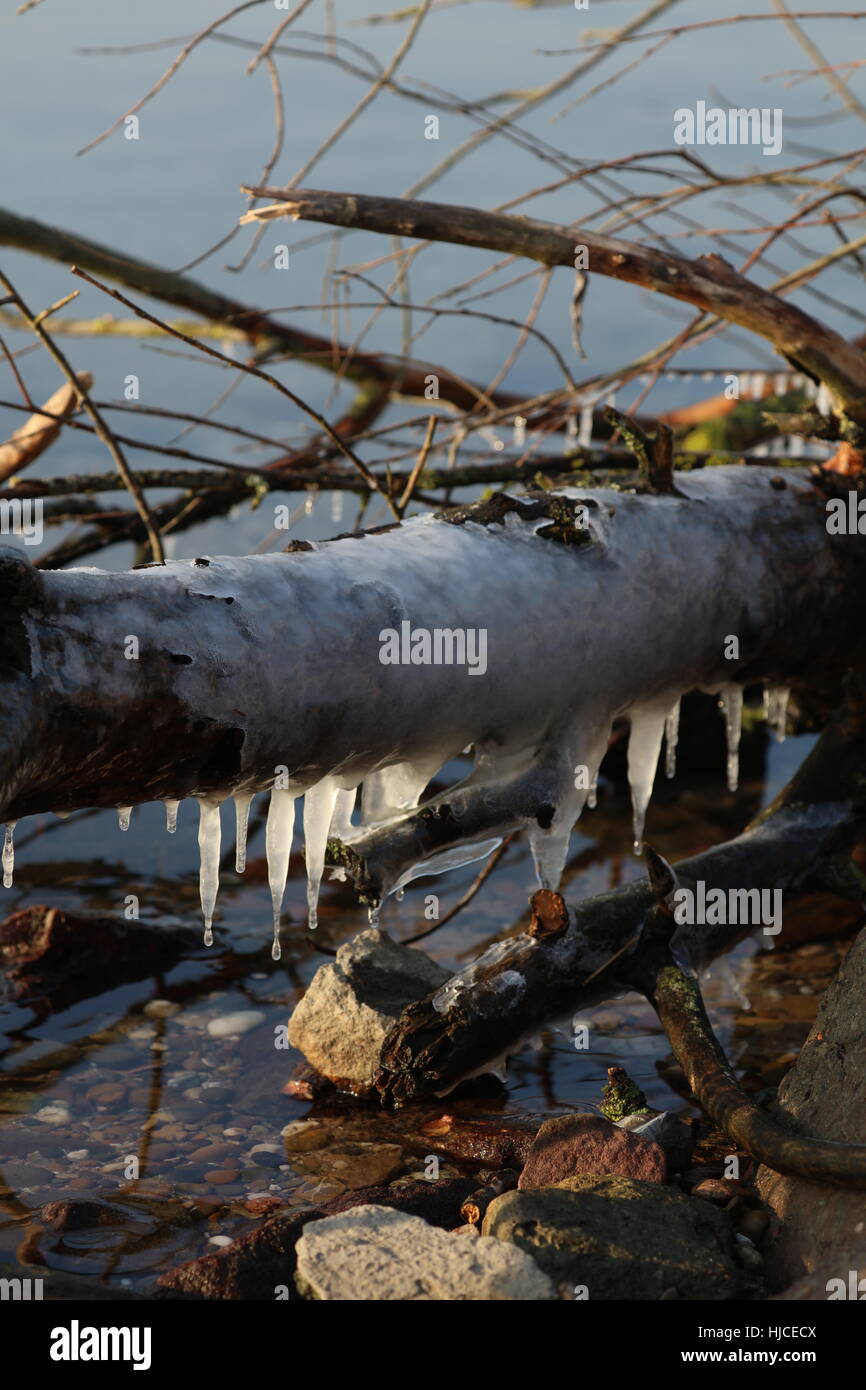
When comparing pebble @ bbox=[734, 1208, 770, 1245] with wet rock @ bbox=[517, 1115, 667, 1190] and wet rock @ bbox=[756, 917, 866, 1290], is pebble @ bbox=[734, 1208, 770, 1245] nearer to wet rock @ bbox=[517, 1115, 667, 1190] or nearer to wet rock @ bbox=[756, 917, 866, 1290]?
wet rock @ bbox=[756, 917, 866, 1290]

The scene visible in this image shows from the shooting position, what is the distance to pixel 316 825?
9.88 ft

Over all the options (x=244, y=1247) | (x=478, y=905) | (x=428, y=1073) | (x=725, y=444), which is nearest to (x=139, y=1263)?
(x=244, y=1247)

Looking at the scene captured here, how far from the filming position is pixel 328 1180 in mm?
3145

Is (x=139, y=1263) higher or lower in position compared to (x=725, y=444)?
lower

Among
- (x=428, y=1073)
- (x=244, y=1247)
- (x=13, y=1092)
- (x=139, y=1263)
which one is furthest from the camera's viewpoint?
(x=13, y=1092)

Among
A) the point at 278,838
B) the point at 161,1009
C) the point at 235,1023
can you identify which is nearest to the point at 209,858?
the point at 278,838

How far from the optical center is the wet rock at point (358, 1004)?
355cm

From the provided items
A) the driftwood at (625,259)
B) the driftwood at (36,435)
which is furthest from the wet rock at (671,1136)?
the driftwood at (36,435)

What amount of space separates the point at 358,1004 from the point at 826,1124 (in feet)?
4.23

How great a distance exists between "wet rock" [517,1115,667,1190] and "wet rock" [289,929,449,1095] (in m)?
0.73

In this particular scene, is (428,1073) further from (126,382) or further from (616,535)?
(126,382)

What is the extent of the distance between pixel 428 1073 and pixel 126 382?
226 cm

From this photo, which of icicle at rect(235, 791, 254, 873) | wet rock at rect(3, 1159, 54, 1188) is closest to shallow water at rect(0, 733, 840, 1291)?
wet rock at rect(3, 1159, 54, 1188)

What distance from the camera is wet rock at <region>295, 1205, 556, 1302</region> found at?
90.5 inches
